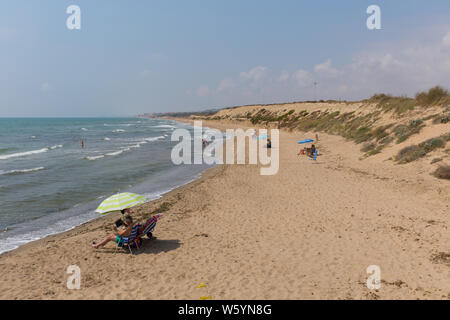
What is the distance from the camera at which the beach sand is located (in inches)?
236

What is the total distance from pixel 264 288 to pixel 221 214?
514 cm

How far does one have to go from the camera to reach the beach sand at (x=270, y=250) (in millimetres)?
5988

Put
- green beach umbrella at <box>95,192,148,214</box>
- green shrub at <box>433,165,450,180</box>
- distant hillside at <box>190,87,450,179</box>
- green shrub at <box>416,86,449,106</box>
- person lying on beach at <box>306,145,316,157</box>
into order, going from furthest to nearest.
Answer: green shrub at <box>416,86,449,106</box>, person lying on beach at <box>306,145,316,157</box>, distant hillside at <box>190,87,450,179</box>, green shrub at <box>433,165,450,180</box>, green beach umbrella at <box>95,192,148,214</box>

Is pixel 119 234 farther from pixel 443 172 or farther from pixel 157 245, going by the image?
pixel 443 172

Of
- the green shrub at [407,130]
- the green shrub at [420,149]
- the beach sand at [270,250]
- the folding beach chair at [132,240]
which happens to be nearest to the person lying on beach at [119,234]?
the folding beach chair at [132,240]

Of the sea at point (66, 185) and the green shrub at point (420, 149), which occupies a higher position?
the green shrub at point (420, 149)

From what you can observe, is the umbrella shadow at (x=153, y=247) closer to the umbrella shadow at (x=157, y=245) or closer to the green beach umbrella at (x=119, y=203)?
the umbrella shadow at (x=157, y=245)

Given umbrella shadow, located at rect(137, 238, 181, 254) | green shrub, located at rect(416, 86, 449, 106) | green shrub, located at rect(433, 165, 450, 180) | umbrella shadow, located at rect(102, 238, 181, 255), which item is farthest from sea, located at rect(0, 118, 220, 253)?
green shrub, located at rect(416, 86, 449, 106)

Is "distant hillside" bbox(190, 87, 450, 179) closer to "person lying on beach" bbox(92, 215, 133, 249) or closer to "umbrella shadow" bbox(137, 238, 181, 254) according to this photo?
"umbrella shadow" bbox(137, 238, 181, 254)

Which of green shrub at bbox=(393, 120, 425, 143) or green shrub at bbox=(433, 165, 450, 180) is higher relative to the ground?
green shrub at bbox=(393, 120, 425, 143)

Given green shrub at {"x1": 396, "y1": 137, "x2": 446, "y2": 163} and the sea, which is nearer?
the sea
